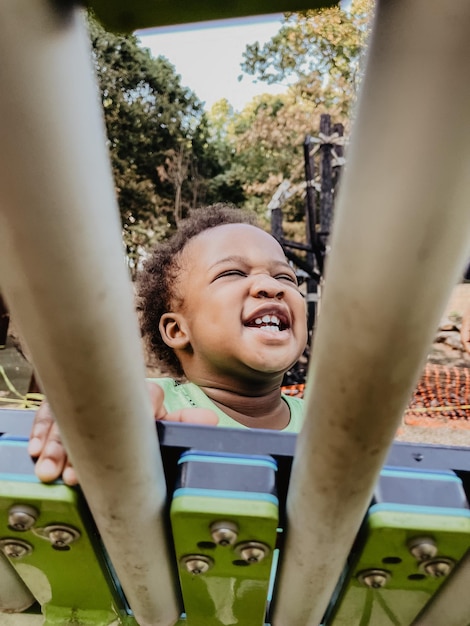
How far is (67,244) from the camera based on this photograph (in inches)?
9.1

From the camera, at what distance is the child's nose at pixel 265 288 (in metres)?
0.90

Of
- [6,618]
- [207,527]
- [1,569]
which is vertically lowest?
[6,618]

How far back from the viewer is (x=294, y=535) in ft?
1.39

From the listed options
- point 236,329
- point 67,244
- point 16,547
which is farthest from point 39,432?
point 236,329

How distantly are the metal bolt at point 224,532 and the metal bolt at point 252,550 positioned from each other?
2cm

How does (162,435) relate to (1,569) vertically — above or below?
above

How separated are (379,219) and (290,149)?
959 cm

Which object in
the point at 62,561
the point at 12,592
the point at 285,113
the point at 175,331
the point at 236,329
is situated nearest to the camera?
the point at 62,561

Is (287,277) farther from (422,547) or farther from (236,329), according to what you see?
(422,547)

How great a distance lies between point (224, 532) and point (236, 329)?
1.58ft

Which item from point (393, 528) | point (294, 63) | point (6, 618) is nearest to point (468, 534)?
point (393, 528)

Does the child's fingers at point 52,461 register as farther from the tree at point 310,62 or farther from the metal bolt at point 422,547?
the tree at point 310,62

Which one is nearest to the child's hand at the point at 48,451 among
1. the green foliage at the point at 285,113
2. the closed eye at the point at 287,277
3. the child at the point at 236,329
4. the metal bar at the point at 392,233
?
the metal bar at the point at 392,233

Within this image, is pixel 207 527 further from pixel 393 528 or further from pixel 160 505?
pixel 393 528
